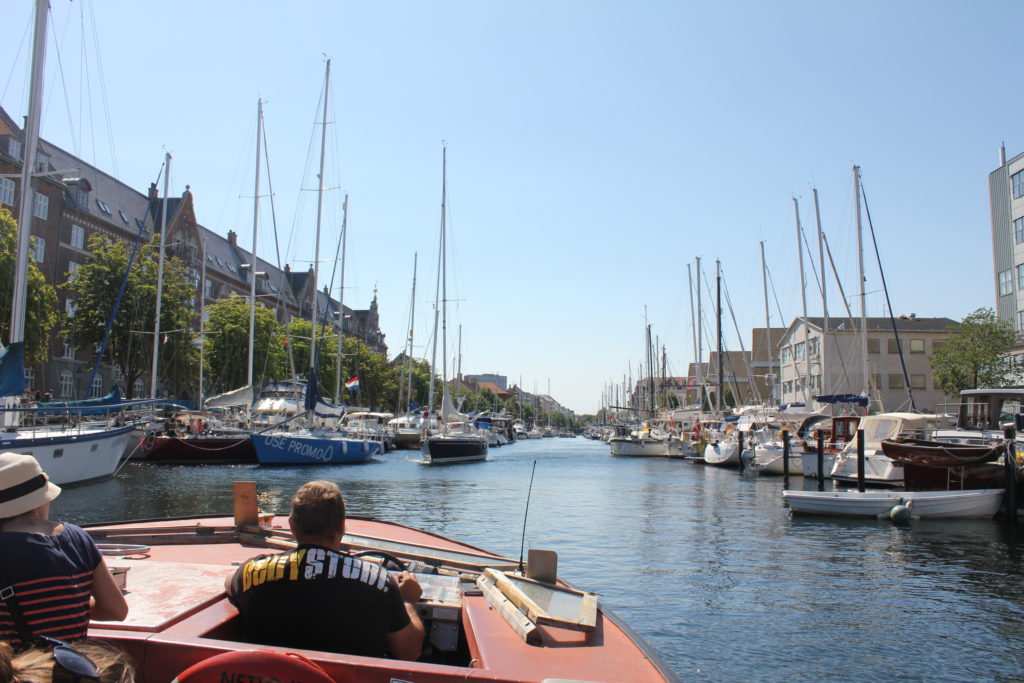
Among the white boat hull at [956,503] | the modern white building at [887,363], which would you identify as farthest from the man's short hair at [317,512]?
the modern white building at [887,363]

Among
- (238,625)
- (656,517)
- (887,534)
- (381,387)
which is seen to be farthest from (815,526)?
(381,387)

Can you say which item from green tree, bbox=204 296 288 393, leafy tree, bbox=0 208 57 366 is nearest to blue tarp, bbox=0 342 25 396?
leafy tree, bbox=0 208 57 366

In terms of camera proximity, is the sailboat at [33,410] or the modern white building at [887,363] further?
the modern white building at [887,363]

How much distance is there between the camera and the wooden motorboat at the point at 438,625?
352 centimetres

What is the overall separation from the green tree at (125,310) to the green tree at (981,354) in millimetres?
44912

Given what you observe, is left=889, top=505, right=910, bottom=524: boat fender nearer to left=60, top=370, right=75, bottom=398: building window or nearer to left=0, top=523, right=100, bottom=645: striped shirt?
left=0, top=523, right=100, bottom=645: striped shirt

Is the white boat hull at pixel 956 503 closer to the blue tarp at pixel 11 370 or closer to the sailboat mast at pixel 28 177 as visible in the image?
the blue tarp at pixel 11 370

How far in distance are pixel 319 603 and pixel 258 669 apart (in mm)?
788

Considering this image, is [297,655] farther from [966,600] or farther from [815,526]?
[815,526]

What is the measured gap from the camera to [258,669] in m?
2.95

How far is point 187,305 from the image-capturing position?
174 feet

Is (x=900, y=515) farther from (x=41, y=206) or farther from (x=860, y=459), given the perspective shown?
(x=41, y=206)

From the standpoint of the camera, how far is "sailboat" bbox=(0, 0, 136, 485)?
22047 millimetres

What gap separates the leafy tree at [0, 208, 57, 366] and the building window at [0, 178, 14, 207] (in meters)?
12.4
